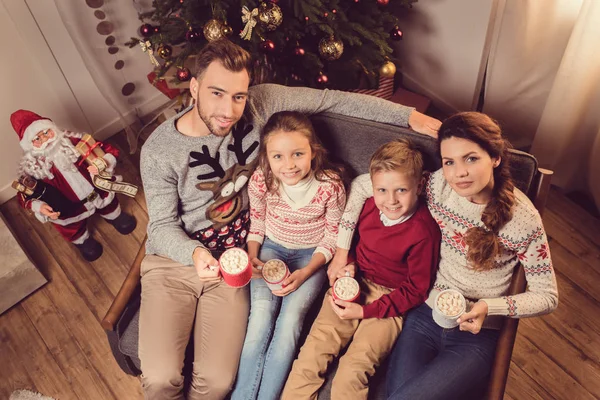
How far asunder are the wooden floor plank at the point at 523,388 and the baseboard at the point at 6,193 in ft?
9.26

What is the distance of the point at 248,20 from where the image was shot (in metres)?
2.14

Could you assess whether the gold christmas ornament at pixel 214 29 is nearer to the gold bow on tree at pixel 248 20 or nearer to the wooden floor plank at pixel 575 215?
the gold bow on tree at pixel 248 20

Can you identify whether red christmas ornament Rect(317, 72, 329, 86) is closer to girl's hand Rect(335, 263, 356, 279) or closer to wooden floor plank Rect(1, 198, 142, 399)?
girl's hand Rect(335, 263, 356, 279)

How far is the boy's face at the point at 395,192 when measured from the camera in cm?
169

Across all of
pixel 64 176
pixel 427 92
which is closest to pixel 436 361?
pixel 64 176

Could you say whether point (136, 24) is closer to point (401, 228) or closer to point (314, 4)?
point (314, 4)

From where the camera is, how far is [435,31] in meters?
2.96

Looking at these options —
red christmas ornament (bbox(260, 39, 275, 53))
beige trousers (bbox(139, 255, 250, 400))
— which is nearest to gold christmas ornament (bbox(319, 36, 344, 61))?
red christmas ornament (bbox(260, 39, 275, 53))

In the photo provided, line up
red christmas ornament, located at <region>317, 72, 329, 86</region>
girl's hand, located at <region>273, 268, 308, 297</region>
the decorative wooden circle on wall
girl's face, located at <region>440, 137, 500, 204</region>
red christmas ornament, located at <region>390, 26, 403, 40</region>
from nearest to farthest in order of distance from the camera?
girl's face, located at <region>440, 137, 500, 204</region>
girl's hand, located at <region>273, 268, 308, 297</region>
red christmas ornament, located at <region>317, 72, 329, 86</region>
red christmas ornament, located at <region>390, 26, 403, 40</region>
the decorative wooden circle on wall

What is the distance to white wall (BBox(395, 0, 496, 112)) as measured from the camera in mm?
2725

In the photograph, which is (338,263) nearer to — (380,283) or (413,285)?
(380,283)

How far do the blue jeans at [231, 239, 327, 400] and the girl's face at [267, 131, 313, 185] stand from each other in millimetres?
377

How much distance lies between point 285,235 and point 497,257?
790 mm

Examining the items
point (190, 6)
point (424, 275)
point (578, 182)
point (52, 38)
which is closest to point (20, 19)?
point (52, 38)
